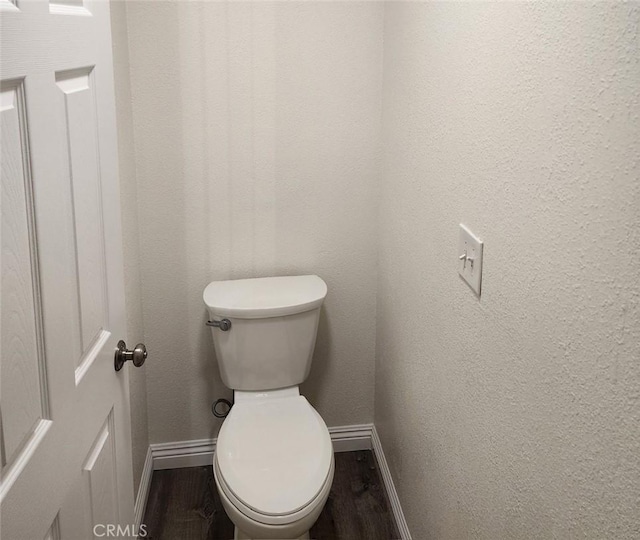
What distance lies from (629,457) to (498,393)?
458 millimetres

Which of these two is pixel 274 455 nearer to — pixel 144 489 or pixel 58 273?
pixel 144 489

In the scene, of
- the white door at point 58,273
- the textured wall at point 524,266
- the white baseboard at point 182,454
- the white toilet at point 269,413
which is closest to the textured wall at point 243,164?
the white baseboard at point 182,454

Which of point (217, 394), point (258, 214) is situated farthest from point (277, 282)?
point (217, 394)

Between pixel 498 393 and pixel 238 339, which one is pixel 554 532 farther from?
pixel 238 339

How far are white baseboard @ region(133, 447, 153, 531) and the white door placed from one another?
0.84 metres

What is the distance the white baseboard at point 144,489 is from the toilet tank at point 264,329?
0.45 m

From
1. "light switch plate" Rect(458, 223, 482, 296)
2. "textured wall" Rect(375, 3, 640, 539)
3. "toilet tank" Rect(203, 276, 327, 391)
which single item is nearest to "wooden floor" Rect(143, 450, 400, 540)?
"textured wall" Rect(375, 3, 640, 539)

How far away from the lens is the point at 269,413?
7.38 feet

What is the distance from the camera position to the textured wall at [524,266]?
95 cm

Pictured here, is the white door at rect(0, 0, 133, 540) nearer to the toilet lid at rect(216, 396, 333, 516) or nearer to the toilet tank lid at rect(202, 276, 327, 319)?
the toilet lid at rect(216, 396, 333, 516)

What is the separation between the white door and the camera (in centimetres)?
93

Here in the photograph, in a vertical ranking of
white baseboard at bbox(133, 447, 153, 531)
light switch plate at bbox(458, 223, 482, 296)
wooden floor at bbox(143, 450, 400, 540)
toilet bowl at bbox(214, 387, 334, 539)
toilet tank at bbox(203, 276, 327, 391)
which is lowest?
wooden floor at bbox(143, 450, 400, 540)

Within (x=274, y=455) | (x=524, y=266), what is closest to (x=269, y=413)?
(x=274, y=455)

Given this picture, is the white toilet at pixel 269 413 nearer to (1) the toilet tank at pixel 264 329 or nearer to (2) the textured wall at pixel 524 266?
(1) the toilet tank at pixel 264 329
